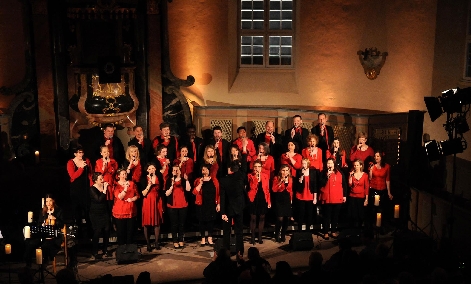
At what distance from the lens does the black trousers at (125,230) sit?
1345cm

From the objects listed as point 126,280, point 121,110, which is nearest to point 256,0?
point 121,110

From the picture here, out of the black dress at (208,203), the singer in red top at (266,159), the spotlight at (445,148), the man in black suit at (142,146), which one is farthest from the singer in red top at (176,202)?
the spotlight at (445,148)

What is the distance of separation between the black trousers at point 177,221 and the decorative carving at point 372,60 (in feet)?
22.8

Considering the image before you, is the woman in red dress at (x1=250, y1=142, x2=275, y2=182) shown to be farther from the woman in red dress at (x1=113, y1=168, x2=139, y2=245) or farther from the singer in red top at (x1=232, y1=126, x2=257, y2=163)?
the woman in red dress at (x1=113, y1=168, x2=139, y2=245)

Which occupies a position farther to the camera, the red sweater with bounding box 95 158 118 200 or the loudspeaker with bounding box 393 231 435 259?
the red sweater with bounding box 95 158 118 200

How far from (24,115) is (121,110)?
2256 millimetres

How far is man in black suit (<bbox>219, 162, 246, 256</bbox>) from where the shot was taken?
1346 centimetres

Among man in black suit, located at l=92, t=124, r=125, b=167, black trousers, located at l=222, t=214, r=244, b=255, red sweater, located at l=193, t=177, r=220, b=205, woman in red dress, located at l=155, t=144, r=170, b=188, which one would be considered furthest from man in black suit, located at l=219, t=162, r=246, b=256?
man in black suit, located at l=92, t=124, r=125, b=167

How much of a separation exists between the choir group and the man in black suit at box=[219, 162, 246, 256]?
18 millimetres

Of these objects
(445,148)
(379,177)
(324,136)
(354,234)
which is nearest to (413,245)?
(445,148)

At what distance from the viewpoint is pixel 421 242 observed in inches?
465

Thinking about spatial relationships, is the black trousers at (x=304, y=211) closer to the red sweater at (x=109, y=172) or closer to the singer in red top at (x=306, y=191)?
the singer in red top at (x=306, y=191)

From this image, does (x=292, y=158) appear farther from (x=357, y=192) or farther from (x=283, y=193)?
(x=357, y=192)

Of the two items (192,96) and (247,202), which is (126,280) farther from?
(192,96)
